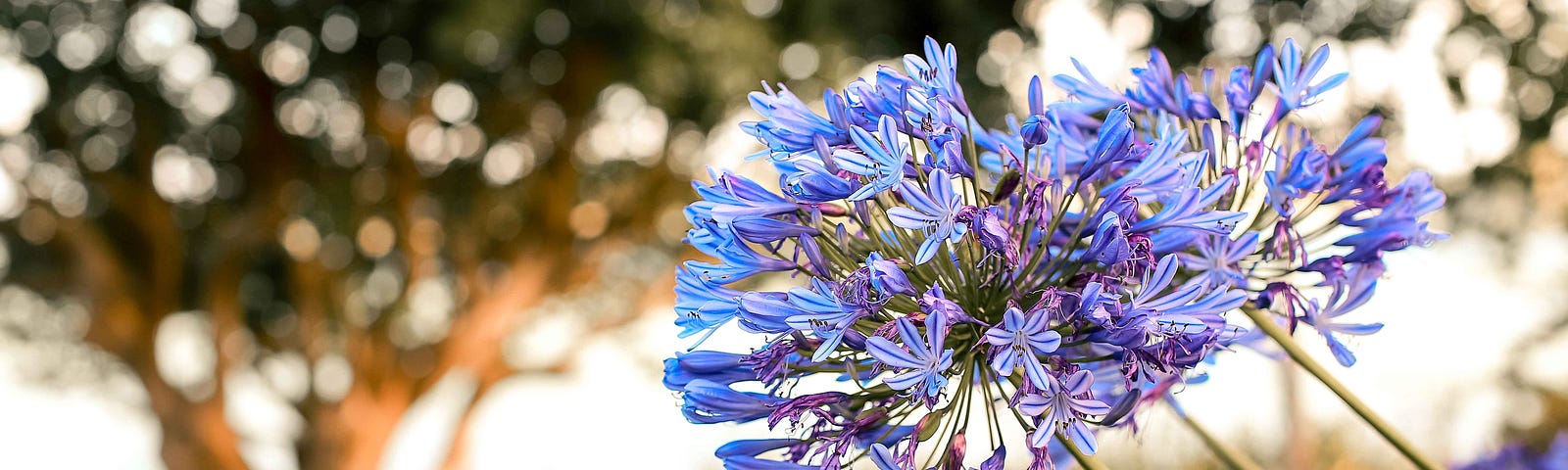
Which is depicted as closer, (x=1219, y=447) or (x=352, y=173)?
(x=1219, y=447)

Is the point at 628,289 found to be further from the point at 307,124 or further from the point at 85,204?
the point at 85,204

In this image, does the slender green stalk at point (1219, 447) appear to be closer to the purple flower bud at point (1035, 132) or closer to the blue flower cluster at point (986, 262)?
the blue flower cluster at point (986, 262)

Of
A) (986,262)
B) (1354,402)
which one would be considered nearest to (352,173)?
(986,262)

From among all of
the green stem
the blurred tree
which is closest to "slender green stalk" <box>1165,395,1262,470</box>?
the green stem

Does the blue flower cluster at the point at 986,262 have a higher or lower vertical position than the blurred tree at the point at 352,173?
lower

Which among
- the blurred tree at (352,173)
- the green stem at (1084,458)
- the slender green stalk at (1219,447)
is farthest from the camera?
the blurred tree at (352,173)

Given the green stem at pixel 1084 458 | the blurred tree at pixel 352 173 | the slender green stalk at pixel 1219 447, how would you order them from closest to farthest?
the green stem at pixel 1084 458 < the slender green stalk at pixel 1219 447 < the blurred tree at pixel 352 173

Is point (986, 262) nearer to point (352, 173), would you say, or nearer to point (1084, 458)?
point (1084, 458)

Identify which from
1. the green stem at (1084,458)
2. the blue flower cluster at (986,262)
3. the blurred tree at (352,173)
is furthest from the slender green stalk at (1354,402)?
the blurred tree at (352,173)
